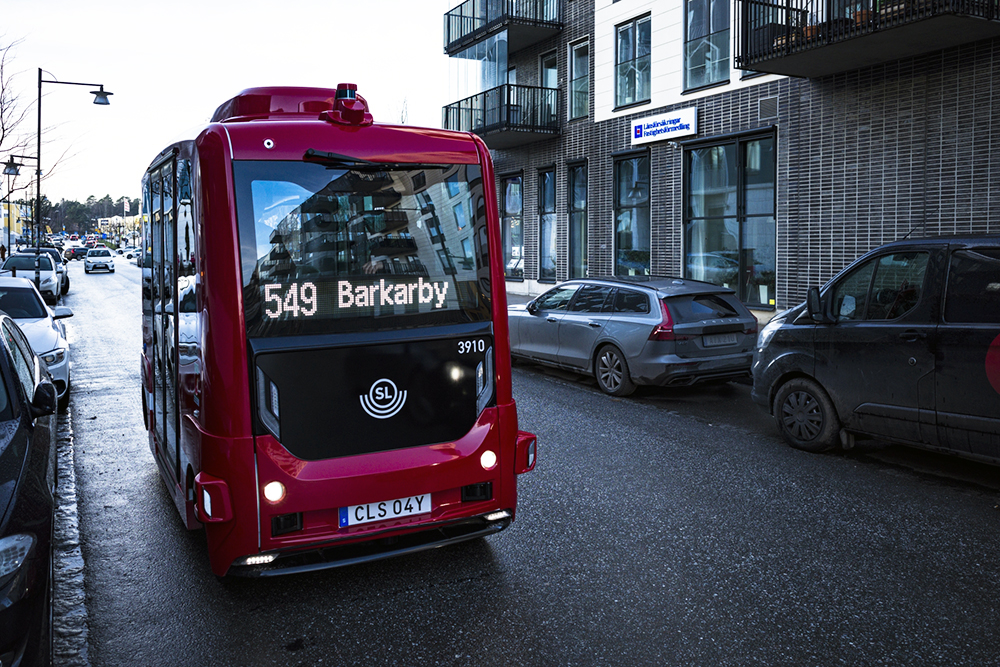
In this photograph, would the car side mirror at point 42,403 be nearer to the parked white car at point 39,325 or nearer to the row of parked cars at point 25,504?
the row of parked cars at point 25,504

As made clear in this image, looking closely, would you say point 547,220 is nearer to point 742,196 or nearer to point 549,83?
point 549,83

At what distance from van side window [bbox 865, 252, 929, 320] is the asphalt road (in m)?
1.28

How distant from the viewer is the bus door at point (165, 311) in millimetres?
4729

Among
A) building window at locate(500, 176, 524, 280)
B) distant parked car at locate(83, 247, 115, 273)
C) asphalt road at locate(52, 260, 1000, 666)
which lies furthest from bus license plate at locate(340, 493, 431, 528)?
distant parked car at locate(83, 247, 115, 273)

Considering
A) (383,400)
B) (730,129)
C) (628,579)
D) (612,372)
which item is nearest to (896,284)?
(628,579)

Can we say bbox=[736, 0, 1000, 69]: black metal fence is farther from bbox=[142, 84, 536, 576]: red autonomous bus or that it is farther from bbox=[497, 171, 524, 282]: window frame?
bbox=[497, 171, 524, 282]: window frame

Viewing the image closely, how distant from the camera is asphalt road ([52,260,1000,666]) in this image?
12.2ft

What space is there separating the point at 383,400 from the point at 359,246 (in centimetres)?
79

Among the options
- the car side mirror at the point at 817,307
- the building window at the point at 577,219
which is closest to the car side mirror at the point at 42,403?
the car side mirror at the point at 817,307

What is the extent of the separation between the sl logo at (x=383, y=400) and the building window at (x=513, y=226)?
70.8 feet

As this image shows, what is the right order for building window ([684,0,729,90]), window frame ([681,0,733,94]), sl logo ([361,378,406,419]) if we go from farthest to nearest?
building window ([684,0,729,90]), window frame ([681,0,733,94]), sl logo ([361,378,406,419])

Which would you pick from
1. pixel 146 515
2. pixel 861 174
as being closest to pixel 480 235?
pixel 146 515

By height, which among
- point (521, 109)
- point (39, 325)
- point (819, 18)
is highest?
point (521, 109)

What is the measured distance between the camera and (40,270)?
26.2m
